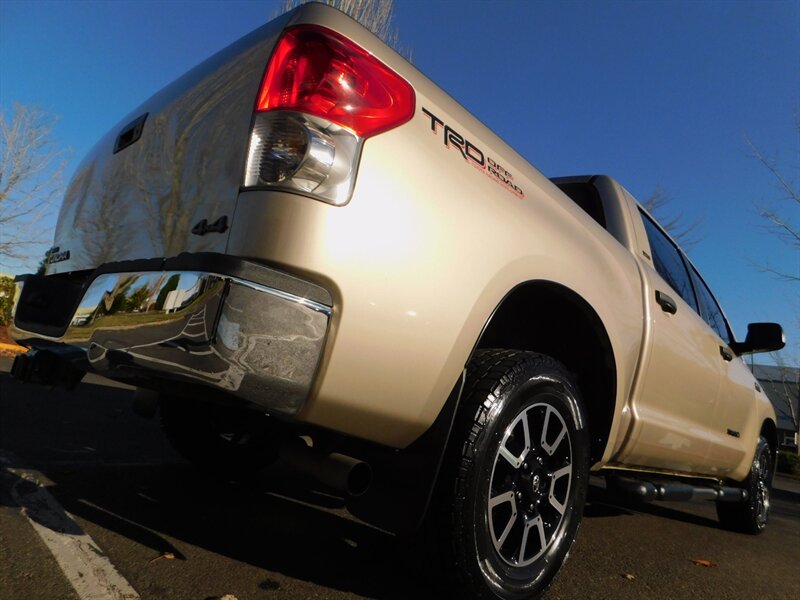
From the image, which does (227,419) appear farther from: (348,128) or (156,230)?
(348,128)

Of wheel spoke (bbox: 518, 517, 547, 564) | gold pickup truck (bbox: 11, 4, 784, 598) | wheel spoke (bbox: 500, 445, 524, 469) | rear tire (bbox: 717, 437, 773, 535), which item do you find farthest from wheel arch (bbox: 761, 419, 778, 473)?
wheel spoke (bbox: 500, 445, 524, 469)

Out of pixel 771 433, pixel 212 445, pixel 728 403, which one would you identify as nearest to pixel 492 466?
pixel 212 445

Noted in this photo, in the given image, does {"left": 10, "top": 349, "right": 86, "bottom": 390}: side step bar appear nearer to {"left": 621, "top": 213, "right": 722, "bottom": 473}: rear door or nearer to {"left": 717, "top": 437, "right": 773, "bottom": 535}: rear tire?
{"left": 621, "top": 213, "right": 722, "bottom": 473}: rear door

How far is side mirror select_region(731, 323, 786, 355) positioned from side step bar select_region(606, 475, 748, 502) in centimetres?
112

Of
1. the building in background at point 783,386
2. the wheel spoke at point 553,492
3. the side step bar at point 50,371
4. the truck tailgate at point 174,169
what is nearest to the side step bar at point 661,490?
the wheel spoke at point 553,492

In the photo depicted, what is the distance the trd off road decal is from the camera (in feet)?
5.75

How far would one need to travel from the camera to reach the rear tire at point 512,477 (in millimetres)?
1771

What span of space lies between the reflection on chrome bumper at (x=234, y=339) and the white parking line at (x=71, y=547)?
0.79 metres

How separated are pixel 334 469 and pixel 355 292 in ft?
1.75

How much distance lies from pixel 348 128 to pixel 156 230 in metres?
0.75

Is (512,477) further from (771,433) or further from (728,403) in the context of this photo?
(771,433)

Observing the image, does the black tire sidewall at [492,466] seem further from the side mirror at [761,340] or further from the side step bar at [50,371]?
the side mirror at [761,340]

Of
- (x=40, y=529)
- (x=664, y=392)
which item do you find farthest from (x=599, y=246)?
(x=40, y=529)

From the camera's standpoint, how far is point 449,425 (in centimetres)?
174
